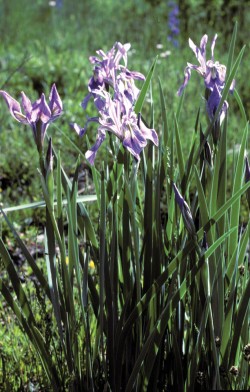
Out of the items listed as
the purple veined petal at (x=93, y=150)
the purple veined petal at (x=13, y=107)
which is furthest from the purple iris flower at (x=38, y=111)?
the purple veined petal at (x=93, y=150)

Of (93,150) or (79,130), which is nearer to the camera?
(93,150)

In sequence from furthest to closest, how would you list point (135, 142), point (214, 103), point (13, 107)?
point (214, 103) → point (13, 107) → point (135, 142)

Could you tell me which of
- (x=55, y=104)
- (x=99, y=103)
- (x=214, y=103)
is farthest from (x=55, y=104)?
(x=214, y=103)

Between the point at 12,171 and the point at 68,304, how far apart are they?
223cm

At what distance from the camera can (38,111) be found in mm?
1374

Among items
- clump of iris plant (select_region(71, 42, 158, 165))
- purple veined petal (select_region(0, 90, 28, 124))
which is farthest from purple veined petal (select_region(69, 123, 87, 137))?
purple veined petal (select_region(0, 90, 28, 124))

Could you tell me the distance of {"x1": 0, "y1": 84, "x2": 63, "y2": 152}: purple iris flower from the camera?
1.37 m

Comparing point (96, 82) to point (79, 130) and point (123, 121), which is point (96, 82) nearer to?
point (79, 130)

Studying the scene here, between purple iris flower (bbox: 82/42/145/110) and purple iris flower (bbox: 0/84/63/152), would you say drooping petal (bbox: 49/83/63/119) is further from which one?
purple iris flower (bbox: 82/42/145/110)

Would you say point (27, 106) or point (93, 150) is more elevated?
point (27, 106)

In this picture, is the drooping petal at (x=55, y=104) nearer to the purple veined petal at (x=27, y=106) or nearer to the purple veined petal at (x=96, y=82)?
the purple veined petal at (x=27, y=106)

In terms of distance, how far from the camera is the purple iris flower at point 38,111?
4.50 ft

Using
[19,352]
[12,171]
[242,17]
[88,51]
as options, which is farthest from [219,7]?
[19,352]

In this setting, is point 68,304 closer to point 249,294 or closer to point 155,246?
point 155,246
